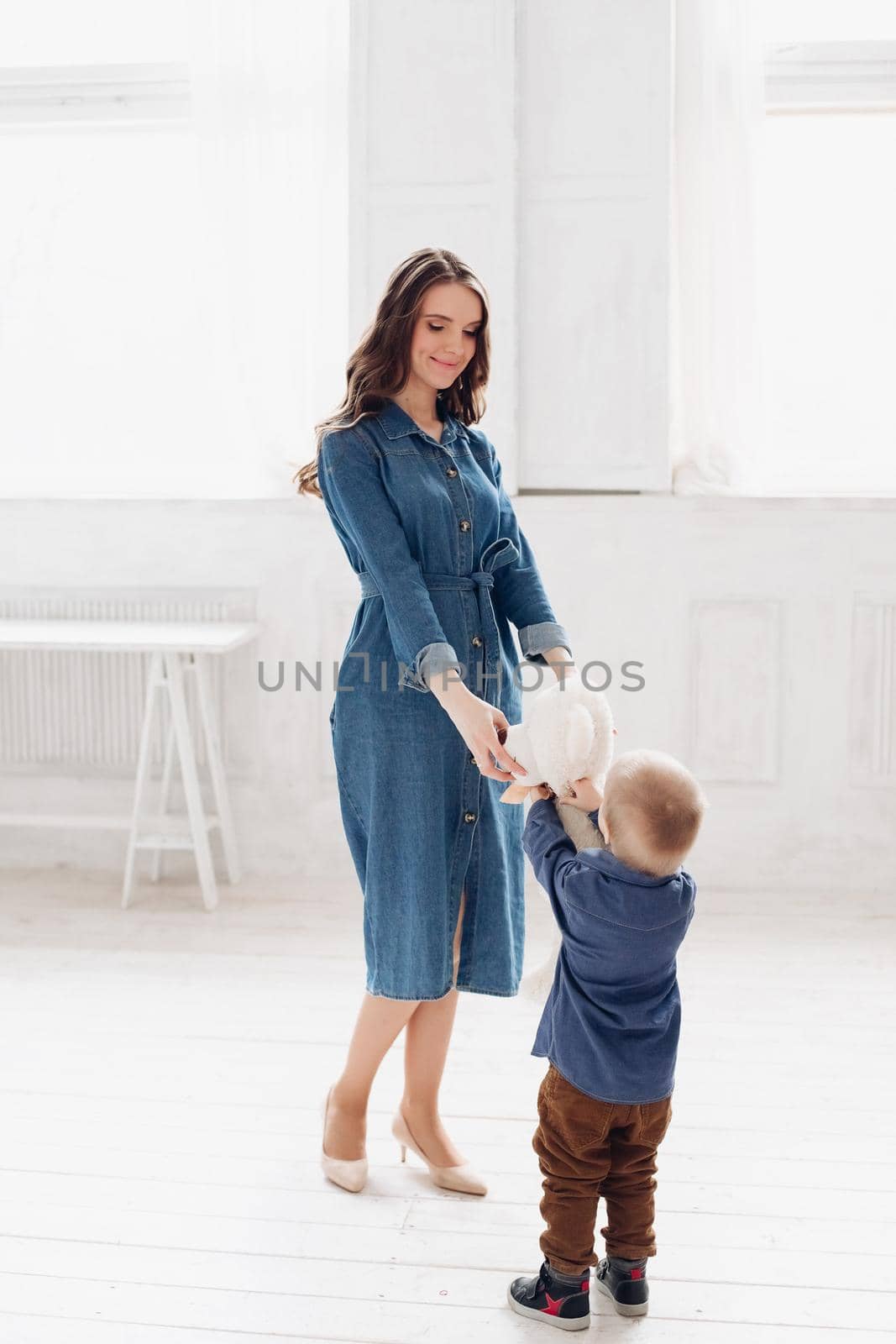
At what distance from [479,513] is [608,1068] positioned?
2.74 ft

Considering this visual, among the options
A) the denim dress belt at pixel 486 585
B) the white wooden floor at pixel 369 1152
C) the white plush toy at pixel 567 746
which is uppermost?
the denim dress belt at pixel 486 585

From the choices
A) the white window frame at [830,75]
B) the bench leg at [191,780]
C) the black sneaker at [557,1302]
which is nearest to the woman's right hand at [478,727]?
the black sneaker at [557,1302]

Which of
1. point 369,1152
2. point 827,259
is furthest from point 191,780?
point 827,259

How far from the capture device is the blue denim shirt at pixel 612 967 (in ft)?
5.03

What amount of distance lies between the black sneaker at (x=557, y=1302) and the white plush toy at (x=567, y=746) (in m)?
0.43

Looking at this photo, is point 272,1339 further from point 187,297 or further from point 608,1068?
point 187,297

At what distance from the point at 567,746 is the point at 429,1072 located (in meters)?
0.72

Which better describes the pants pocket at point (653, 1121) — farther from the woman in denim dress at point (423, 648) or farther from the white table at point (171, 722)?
the white table at point (171, 722)

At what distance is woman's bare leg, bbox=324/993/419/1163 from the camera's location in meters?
1.98

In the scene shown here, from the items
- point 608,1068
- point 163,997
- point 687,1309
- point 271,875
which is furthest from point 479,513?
point 271,875

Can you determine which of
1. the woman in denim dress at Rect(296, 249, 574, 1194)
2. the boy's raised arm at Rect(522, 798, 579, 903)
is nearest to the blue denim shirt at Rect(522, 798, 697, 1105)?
the boy's raised arm at Rect(522, 798, 579, 903)

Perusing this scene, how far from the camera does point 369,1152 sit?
7.07 ft

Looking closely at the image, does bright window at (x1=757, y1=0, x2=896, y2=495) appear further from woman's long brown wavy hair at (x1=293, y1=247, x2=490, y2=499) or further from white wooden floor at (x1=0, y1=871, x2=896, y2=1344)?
woman's long brown wavy hair at (x1=293, y1=247, x2=490, y2=499)

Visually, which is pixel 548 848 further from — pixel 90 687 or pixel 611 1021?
pixel 90 687
